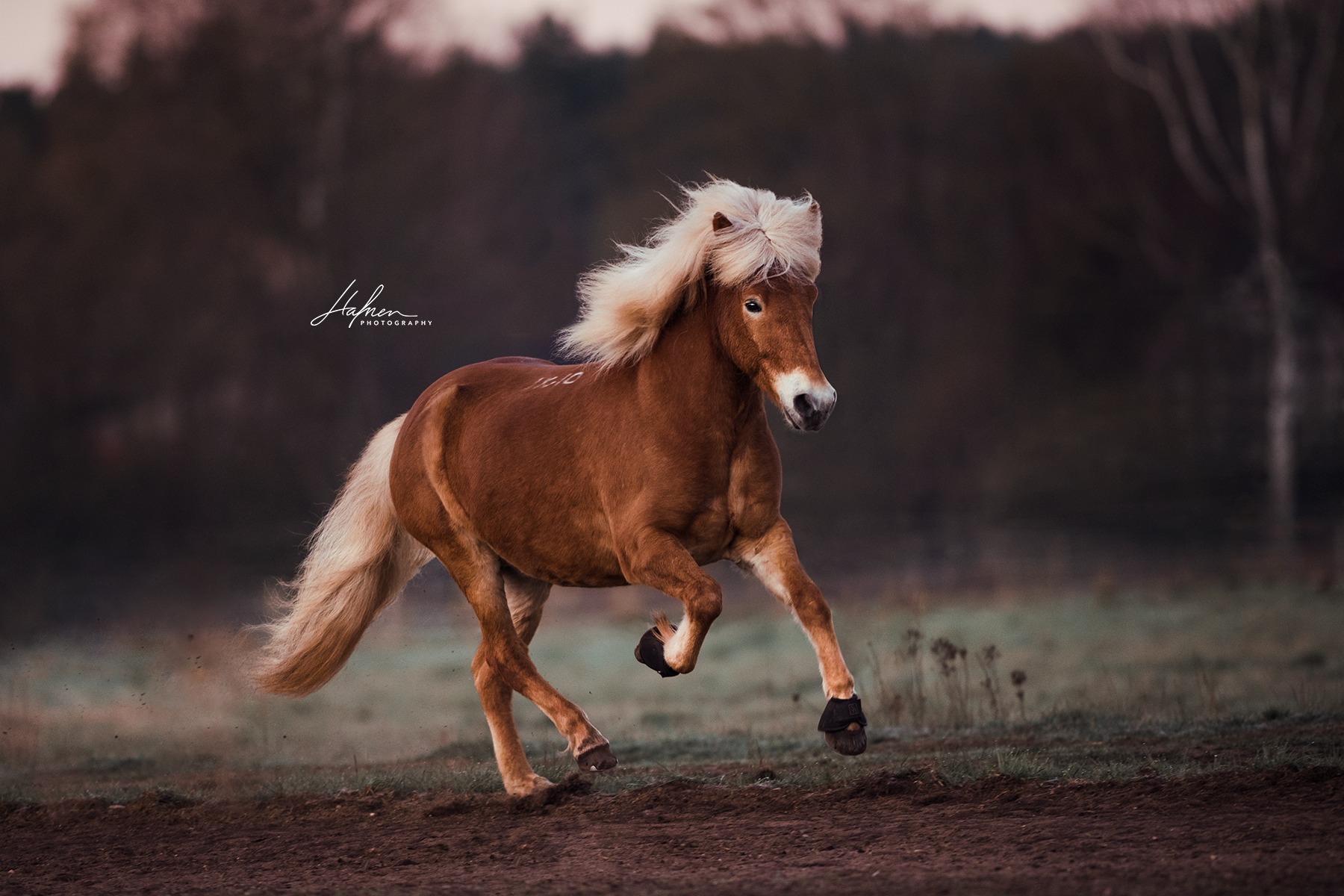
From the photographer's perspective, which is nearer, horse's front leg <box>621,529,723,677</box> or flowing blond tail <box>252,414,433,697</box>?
horse's front leg <box>621,529,723,677</box>

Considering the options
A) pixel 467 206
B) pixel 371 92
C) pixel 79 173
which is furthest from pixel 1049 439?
pixel 79 173

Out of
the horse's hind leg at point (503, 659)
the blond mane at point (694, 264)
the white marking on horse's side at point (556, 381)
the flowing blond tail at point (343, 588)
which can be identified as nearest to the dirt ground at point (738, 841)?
the horse's hind leg at point (503, 659)

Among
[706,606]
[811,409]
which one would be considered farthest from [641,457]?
[811,409]

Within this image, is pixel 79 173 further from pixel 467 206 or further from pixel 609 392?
pixel 609 392

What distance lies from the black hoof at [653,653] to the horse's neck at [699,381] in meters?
0.83

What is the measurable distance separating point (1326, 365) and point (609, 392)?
789 inches

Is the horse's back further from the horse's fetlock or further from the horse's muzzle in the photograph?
the horse's muzzle

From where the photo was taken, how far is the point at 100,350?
23797 mm

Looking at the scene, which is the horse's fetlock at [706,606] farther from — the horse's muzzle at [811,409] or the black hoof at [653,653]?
the horse's muzzle at [811,409]

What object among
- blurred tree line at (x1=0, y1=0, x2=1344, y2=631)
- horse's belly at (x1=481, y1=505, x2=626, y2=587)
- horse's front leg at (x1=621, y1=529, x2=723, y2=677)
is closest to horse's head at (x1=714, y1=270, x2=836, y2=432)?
horse's front leg at (x1=621, y1=529, x2=723, y2=677)

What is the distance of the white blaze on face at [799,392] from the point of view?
16.0 feet

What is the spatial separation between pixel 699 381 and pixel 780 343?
1.49ft

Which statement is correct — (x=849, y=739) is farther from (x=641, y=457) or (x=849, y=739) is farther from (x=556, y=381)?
(x=556, y=381)

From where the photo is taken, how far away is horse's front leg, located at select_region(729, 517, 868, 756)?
192 inches
